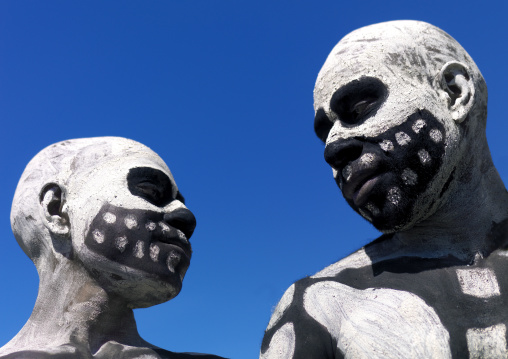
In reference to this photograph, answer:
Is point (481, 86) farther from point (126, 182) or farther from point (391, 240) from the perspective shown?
point (126, 182)

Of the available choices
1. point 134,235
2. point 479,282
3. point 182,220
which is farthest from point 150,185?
point 479,282

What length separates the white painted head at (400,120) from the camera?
3.43 m

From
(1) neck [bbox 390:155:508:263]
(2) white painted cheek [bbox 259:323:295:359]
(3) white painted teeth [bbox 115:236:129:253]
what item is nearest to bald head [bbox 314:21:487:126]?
(1) neck [bbox 390:155:508:263]

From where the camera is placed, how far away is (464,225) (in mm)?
3594

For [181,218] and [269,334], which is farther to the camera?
[181,218]

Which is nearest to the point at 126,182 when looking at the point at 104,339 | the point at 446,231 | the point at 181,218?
the point at 181,218

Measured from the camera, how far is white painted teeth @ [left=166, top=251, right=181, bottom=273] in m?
4.73

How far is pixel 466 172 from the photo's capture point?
3.59 m

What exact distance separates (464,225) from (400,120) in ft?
2.17

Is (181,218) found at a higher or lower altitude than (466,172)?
higher

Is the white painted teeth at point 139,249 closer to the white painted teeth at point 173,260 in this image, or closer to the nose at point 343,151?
the white painted teeth at point 173,260

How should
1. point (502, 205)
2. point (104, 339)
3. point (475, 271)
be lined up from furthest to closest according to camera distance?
point (104, 339) < point (502, 205) < point (475, 271)

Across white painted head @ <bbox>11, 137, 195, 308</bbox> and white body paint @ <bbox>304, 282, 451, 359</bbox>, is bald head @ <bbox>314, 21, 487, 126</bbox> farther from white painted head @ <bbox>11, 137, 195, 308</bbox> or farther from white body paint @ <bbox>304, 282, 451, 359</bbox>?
white painted head @ <bbox>11, 137, 195, 308</bbox>

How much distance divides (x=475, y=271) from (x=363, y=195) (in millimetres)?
664
